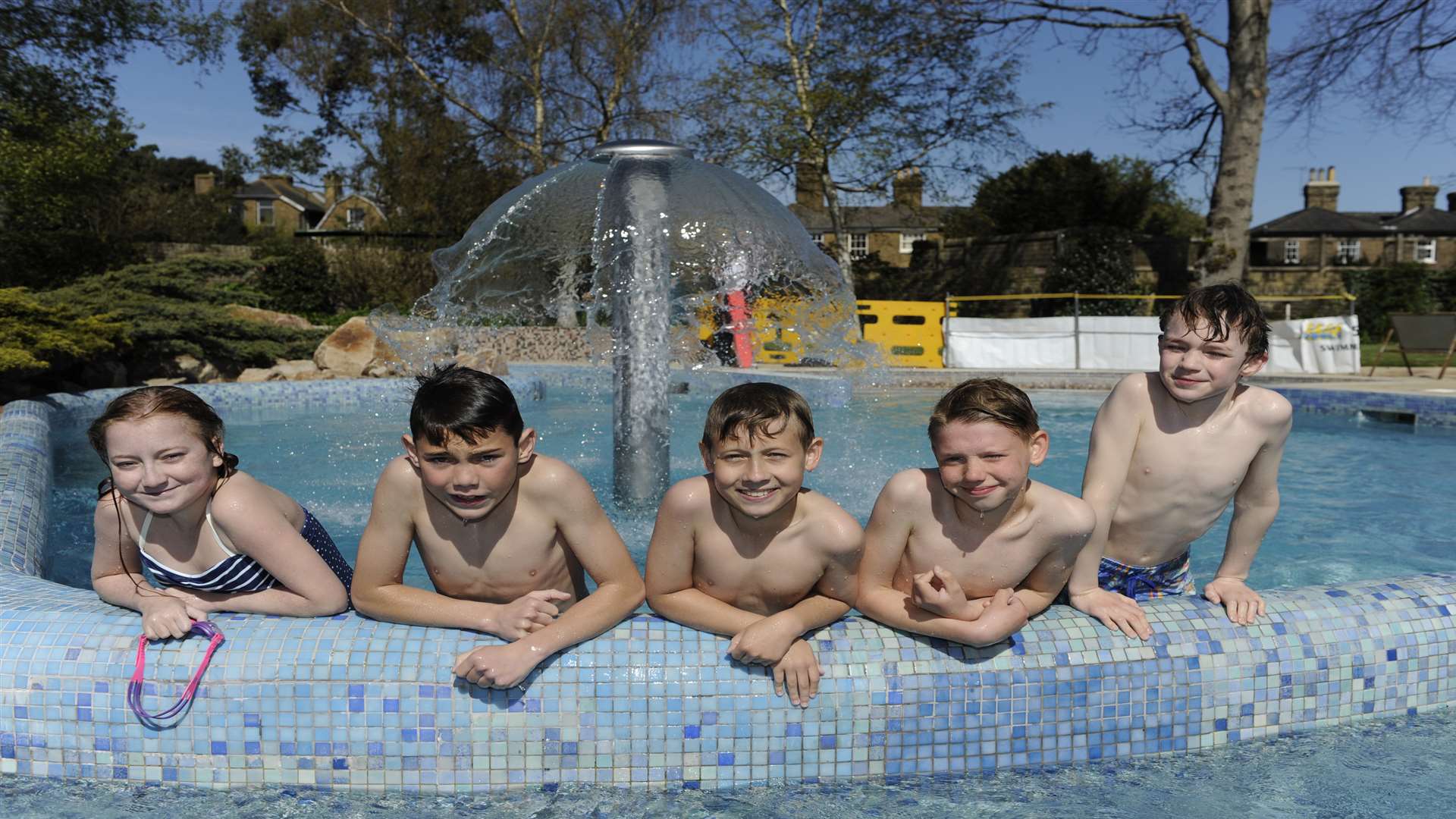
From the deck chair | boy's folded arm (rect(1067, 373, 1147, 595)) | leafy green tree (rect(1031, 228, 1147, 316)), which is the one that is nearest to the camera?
boy's folded arm (rect(1067, 373, 1147, 595))

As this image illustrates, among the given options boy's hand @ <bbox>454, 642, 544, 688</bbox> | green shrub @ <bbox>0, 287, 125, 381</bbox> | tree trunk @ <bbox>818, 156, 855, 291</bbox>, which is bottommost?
boy's hand @ <bbox>454, 642, 544, 688</bbox>

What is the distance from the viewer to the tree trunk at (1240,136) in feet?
60.3

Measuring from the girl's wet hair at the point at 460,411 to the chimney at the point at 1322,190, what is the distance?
207 ft

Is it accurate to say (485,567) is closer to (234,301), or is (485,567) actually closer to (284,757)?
(284,757)

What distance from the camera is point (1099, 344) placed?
1672cm

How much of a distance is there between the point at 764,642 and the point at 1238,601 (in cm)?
144

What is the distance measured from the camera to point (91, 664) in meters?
2.60

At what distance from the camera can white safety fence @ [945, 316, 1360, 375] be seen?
50.6 ft

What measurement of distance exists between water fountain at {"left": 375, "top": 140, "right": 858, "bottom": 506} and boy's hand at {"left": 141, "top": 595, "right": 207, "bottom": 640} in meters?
3.26

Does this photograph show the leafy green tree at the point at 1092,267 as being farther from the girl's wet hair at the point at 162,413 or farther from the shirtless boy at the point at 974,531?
the girl's wet hair at the point at 162,413

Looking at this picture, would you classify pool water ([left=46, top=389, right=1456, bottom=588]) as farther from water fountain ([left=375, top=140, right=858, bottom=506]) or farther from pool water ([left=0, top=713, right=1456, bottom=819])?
pool water ([left=0, top=713, right=1456, bottom=819])

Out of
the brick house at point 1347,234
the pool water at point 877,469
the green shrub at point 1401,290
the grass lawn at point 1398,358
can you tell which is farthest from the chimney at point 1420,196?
the pool water at point 877,469

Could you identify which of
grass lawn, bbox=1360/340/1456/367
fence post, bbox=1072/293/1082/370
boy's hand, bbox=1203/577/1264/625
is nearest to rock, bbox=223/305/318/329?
fence post, bbox=1072/293/1082/370

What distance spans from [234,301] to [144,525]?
18.0 m
